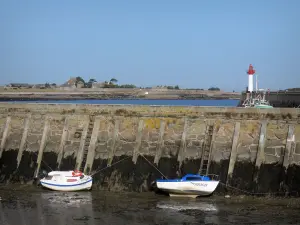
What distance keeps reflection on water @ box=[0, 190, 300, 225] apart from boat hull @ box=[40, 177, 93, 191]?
60 centimetres

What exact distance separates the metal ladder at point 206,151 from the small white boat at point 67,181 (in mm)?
5934

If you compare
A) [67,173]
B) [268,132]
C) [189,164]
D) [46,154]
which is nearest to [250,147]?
[268,132]

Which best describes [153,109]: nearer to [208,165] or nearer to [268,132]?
[208,165]

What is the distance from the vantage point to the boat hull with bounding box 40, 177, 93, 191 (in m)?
26.7

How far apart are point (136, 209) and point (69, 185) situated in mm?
5267

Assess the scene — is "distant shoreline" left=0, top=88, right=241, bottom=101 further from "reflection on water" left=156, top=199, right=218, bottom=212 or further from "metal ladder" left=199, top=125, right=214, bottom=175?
"reflection on water" left=156, top=199, right=218, bottom=212

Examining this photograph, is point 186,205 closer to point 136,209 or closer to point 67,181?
point 136,209

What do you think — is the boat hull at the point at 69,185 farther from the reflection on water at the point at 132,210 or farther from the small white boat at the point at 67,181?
the reflection on water at the point at 132,210

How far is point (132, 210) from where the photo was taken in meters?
22.9

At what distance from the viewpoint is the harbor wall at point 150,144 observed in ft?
82.3

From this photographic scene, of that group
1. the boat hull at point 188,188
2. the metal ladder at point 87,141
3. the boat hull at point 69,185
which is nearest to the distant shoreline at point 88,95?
the metal ladder at point 87,141

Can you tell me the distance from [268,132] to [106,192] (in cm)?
892

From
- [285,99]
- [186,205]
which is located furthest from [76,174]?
[285,99]

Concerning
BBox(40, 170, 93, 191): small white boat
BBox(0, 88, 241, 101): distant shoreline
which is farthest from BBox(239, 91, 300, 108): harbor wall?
BBox(0, 88, 241, 101): distant shoreline
